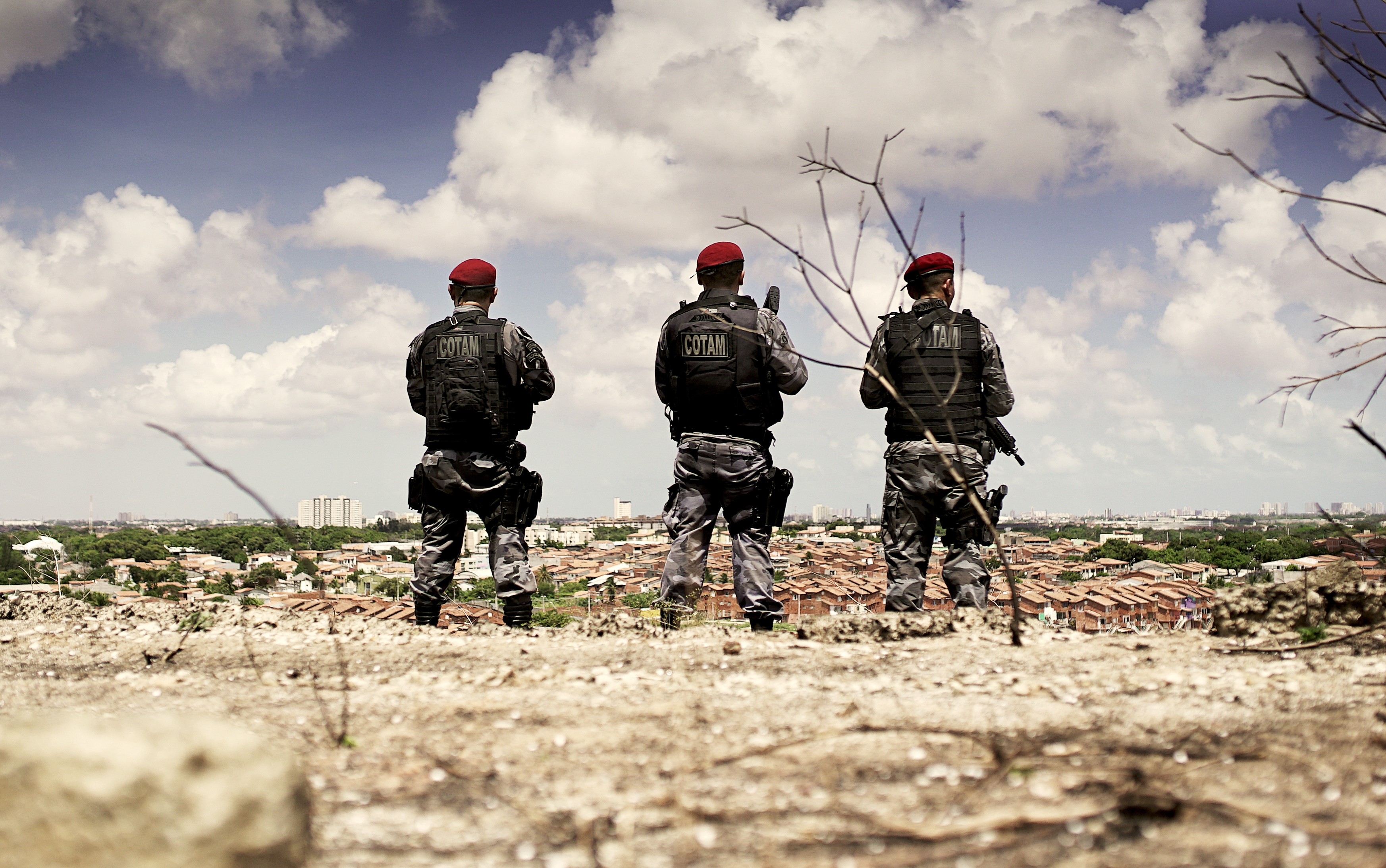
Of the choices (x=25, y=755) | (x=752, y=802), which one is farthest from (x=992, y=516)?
(x=25, y=755)

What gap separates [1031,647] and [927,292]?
2583 millimetres

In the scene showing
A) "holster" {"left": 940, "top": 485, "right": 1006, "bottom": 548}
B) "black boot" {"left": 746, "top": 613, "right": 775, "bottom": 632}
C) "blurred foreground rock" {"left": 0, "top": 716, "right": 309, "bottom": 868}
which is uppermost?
"holster" {"left": 940, "top": 485, "right": 1006, "bottom": 548}

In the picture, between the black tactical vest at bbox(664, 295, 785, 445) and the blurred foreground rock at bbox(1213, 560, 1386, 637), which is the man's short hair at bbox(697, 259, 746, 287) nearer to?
the black tactical vest at bbox(664, 295, 785, 445)

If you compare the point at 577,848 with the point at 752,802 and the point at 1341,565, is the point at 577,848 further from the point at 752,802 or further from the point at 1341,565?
the point at 1341,565

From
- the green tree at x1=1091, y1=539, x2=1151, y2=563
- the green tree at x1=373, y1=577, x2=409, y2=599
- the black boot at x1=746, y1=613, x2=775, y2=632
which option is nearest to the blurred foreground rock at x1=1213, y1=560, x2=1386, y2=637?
the black boot at x1=746, y1=613, x2=775, y2=632

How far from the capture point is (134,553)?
88.5ft

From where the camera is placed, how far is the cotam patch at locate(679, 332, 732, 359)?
5348 millimetres

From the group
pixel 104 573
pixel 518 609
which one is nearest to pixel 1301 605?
pixel 518 609

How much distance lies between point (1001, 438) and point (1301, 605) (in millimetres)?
1969

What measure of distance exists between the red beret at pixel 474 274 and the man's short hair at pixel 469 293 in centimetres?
2

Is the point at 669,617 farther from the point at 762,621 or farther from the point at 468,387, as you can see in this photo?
the point at 468,387

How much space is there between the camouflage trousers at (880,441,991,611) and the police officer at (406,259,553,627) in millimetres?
2477

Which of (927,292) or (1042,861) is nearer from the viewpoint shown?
(1042,861)

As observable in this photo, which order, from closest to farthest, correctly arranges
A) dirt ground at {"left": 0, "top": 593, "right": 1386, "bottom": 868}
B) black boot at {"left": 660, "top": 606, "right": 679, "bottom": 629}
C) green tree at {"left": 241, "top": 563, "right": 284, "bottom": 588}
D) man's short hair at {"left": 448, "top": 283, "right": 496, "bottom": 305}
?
1. dirt ground at {"left": 0, "top": 593, "right": 1386, "bottom": 868}
2. green tree at {"left": 241, "top": 563, "right": 284, "bottom": 588}
3. black boot at {"left": 660, "top": 606, "right": 679, "bottom": 629}
4. man's short hair at {"left": 448, "top": 283, "right": 496, "bottom": 305}
